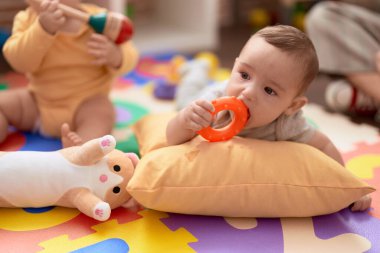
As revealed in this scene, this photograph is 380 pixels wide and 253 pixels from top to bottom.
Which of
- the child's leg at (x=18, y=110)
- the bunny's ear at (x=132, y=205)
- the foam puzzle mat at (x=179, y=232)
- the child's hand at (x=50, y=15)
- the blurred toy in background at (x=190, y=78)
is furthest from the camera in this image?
the blurred toy in background at (x=190, y=78)

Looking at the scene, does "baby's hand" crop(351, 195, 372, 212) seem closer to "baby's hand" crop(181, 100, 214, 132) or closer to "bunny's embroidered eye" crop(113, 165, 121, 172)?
"baby's hand" crop(181, 100, 214, 132)

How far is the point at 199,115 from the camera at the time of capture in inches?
30.0

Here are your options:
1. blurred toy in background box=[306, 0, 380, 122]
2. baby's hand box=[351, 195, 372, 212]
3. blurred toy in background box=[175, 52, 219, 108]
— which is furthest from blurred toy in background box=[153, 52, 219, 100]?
baby's hand box=[351, 195, 372, 212]

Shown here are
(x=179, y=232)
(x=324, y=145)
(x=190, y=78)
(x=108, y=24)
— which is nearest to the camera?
(x=179, y=232)

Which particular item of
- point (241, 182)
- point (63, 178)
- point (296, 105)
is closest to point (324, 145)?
point (296, 105)

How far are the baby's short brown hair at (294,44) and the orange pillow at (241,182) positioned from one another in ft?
0.50

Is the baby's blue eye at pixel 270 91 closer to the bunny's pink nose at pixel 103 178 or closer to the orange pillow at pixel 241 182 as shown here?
the orange pillow at pixel 241 182

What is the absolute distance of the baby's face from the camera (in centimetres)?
75

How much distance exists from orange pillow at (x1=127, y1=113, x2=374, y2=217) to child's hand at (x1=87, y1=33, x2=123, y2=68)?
1.11 ft

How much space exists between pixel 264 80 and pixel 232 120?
0.32ft

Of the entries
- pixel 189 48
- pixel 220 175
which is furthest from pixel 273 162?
pixel 189 48

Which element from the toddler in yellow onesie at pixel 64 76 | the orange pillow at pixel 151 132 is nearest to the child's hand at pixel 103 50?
the toddler in yellow onesie at pixel 64 76

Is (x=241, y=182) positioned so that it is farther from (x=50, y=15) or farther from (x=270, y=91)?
(x=50, y=15)

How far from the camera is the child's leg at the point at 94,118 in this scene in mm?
989
